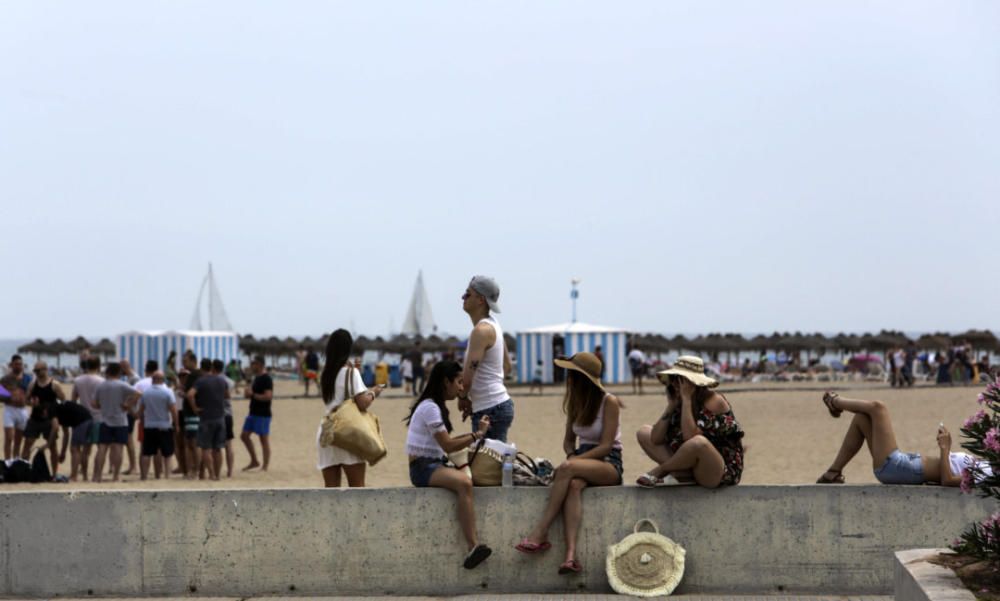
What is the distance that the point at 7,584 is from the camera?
7.92 meters

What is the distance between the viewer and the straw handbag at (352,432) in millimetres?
8656

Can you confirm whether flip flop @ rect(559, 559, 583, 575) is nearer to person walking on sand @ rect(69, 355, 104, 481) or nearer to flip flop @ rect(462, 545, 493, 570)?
flip flop @ rect(462, 545, 493, 570)

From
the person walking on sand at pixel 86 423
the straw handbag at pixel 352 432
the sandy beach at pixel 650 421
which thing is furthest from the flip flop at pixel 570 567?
the person walking on sand at pixel 86 423

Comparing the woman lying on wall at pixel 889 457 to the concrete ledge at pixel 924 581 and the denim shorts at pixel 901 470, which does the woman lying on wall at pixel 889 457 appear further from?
the concrete ledge at pixel 924 581

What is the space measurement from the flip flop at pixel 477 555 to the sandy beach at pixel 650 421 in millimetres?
4785

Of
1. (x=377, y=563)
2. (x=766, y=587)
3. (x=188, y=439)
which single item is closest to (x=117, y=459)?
(x=188, y=439)

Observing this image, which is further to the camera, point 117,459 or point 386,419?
point 386,419

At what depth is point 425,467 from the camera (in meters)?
7.79

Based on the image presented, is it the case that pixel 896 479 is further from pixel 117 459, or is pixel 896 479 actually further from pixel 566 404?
pixel 117 459

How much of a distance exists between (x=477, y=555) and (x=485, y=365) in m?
1.13

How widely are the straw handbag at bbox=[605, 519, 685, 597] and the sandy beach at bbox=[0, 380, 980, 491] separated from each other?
216 inches

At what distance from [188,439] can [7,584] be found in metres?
7.49

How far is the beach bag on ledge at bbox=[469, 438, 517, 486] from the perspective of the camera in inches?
306

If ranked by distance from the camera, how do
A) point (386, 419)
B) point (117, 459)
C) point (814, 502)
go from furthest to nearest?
point (386, 419), point (117, 459), point (814, 502)
